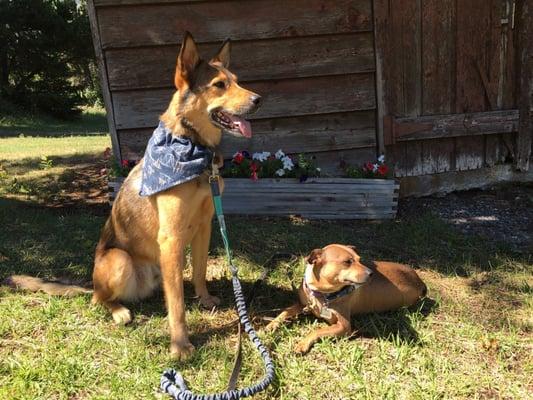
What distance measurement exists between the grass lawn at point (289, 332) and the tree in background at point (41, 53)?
18843 mm

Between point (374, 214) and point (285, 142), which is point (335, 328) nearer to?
point (374, 214)

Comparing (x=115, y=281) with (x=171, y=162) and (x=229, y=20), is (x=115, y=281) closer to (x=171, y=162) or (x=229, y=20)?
(x=171, y=162)

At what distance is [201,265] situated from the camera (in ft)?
11.8

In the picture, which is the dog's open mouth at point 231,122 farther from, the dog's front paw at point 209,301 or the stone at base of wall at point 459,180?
the stone at base of wall at point 459,180

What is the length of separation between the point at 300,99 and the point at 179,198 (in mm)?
3295

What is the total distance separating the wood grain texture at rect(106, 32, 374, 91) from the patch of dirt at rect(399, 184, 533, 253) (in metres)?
1.94

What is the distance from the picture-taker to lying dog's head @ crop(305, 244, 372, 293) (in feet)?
9.78

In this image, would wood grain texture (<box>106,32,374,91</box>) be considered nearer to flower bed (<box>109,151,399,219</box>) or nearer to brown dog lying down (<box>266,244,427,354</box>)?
flower bed (<box>109,151,399,219</box>)

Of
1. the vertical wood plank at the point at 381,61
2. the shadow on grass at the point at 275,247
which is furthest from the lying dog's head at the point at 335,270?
the vertical wood plank at the point at 381,61

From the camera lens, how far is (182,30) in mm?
5426

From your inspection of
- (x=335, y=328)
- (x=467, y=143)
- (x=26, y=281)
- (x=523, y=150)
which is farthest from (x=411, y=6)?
(x=26, y=281)

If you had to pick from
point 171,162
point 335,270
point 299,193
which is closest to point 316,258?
point 335,270

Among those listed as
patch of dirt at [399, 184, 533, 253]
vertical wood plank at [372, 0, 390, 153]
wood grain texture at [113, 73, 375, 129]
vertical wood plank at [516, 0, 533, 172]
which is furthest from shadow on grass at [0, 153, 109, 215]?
vertical wood plank at [516, 0, 533, 172]

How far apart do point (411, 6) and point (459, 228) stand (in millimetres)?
2801
